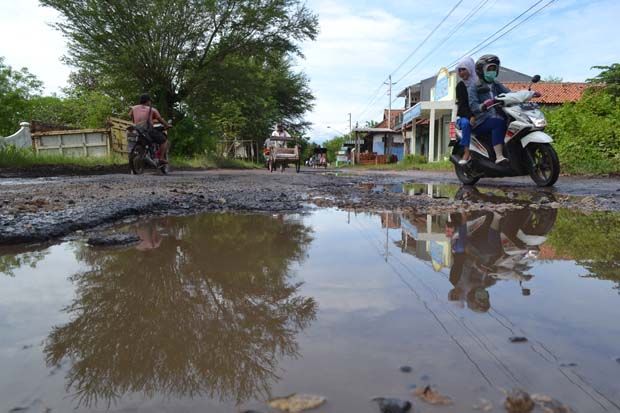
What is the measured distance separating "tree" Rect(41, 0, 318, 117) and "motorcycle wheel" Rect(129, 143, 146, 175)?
922 cm

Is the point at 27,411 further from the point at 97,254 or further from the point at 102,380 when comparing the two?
the point at 97,254

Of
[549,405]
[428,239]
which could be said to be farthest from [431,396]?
[428,239]

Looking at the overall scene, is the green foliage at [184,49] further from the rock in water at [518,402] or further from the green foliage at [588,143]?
the rock in water at [518,402]

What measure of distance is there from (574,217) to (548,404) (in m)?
3.13

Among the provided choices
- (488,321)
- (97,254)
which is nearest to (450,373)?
(488,321)

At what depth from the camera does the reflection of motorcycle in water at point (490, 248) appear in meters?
1.79

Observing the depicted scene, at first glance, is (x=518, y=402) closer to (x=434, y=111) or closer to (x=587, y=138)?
(x=587, y=138)

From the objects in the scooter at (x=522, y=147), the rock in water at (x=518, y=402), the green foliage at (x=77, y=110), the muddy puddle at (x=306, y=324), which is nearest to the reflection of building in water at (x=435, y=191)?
the scooter at (x=522, y=147)

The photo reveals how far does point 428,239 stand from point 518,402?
1.90 metres

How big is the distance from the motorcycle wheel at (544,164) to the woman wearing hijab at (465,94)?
95 centimetres

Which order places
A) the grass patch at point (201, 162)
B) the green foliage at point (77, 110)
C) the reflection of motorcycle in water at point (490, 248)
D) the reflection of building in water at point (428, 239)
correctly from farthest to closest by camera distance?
the green foliage at point (77, 110)
the grass patch at point (201, 162)
the reflection of building in water at point (428, 239)
the reflection of motorcycle in water at point (490, 248)

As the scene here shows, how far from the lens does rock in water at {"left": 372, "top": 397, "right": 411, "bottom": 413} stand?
0.95 m

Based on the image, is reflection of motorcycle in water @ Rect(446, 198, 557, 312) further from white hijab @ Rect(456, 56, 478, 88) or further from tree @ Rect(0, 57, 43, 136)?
tree @ Rect(0, 57, 43, 136)

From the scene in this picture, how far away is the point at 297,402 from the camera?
0.99 metres
